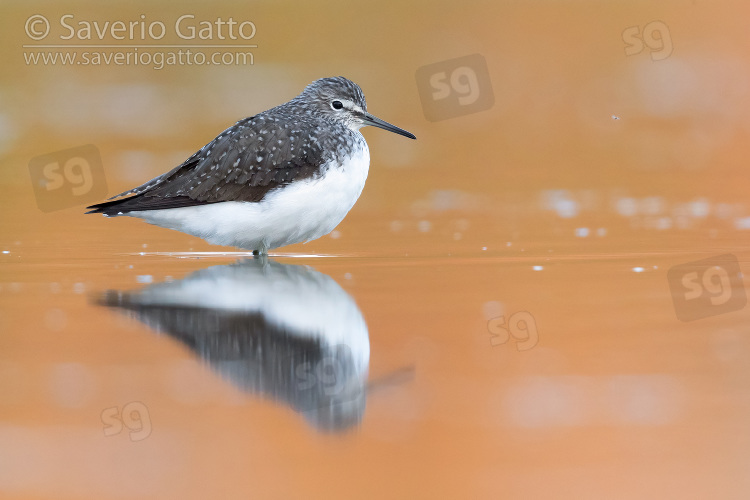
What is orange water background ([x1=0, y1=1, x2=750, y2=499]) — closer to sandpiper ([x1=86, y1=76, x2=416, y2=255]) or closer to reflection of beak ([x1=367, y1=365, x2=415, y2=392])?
reflection of beak ([x1=367, y1=365, x2=415, y2=392])

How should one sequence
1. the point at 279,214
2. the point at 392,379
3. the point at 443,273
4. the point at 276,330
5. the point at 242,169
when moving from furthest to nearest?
the point at 242,169
the point at 279,214
the point at 443,273
the point at 276,330
the point at 392,379

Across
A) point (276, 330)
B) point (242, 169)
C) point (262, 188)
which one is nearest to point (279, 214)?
point (262, 188)

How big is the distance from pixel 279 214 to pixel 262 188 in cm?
26

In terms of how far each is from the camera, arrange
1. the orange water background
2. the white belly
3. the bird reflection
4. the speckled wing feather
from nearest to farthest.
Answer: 1. the orange water background
2. the bird reflection
3. the white belly
4. the speckled wing feather

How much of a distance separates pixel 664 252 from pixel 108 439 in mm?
5405

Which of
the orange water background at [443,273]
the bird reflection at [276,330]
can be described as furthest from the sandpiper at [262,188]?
the bird reflection at [276,330]

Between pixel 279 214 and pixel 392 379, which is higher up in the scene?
pixel 279 214

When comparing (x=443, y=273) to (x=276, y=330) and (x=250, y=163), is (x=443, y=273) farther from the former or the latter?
(x=276, y=330)

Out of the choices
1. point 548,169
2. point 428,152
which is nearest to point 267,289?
point 548,169

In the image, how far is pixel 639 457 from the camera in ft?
13.0

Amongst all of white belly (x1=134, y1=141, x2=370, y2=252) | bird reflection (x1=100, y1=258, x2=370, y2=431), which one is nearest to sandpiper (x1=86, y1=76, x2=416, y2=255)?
white belly (x1=134, y1=141, x2=370, y2=252)

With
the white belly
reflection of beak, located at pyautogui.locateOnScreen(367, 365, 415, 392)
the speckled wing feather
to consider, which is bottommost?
reflection of beak, located at pyautogui.locateOnScreen(367, 365, 415, 392)

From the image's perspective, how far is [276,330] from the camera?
19.0 feet

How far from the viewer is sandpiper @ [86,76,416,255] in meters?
8.46
